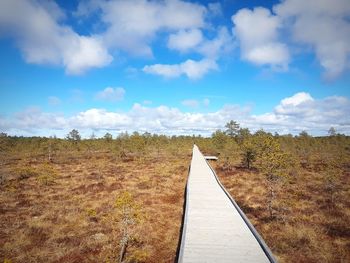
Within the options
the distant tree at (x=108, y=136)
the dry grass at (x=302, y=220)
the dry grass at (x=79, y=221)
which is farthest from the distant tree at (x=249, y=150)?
the distant tree at (x=108, y=136)

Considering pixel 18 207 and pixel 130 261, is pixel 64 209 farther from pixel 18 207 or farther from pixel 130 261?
pixel 130 261

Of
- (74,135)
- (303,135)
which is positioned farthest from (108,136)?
(303,135)

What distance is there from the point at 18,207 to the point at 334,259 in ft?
65.3

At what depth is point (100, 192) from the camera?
23.4 metres

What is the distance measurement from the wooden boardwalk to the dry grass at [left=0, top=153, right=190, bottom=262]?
178 centimetres

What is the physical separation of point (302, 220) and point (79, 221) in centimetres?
→ 1358

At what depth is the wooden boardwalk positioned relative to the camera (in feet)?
29.2

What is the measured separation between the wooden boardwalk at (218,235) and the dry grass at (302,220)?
179 centimetres

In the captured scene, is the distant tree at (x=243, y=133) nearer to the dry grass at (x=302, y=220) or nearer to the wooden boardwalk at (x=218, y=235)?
the dry grass at (x=302, y=220)

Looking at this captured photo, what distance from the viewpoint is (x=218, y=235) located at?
1071 centimetres

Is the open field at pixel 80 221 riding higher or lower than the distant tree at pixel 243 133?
lower

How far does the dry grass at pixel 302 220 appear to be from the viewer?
37.2 ft

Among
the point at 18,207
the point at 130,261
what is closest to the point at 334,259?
the point at 130,261

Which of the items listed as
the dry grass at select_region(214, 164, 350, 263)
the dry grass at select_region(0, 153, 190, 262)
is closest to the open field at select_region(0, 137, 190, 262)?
the dry grass at select_region(0, 153, 190, 262)
